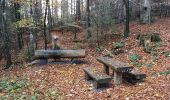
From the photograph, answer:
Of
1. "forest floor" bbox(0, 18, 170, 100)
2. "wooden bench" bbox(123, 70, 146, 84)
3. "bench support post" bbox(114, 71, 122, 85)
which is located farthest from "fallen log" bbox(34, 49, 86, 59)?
"bench support post" bbox(114, 71, 122, 85)

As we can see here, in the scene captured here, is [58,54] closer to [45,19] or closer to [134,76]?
[45,19]

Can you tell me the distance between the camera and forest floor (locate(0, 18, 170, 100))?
874cm

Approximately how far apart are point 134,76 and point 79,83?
2425 mm

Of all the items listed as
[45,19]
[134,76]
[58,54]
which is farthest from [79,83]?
[45,19]

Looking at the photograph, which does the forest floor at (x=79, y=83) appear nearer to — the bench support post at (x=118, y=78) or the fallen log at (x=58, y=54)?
the bench support post at (x=118, y=78)

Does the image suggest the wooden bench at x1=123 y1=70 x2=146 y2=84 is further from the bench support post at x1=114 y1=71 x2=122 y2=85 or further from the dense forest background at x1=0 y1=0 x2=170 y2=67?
the dense forest background at x1=0 y1=0 x2=170 y2=67

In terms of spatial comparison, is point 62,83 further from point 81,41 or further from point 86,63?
point 81,41

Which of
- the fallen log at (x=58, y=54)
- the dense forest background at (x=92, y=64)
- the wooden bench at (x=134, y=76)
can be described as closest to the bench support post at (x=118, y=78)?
the dense forest background at (x=92, y=64)

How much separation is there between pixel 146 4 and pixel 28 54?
33.4 feet

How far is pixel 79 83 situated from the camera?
10945mm

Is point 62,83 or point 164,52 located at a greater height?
point 164,52

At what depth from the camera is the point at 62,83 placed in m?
11.1

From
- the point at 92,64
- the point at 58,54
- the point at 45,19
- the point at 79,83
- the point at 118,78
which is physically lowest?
the point at 79,83

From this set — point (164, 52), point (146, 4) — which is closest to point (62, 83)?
point (164, 52)
